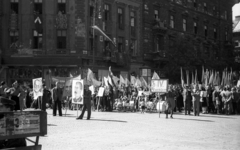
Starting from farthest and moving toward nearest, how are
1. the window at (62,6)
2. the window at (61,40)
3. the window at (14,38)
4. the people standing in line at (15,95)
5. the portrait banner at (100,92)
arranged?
the window at (62,6) < the window at (61,40) < the window at (14,38) < the portrait banner at (100,92) < the people standing in line at (15,95)

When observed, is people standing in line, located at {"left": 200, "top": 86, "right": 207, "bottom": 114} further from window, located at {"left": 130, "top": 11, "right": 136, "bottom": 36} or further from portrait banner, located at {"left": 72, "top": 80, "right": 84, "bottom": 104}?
window, located at {"left": 130, "top": 11, "right": 136, "bottom": 36}

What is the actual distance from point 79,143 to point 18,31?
28328 mm

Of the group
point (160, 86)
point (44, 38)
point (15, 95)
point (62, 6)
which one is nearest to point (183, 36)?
point (62, 6)

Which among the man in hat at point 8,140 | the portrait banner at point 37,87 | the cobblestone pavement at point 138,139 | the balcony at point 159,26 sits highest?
the balcony at point 159,26

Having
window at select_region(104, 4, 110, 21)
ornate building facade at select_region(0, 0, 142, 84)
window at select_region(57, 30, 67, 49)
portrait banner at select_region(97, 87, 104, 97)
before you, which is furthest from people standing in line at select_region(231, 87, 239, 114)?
window at select_region(104, 4, 110, 21)

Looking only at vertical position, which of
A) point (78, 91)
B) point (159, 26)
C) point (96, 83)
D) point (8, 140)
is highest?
point (159, 26)

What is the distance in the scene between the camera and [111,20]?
141 feet

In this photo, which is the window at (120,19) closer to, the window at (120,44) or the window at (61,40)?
the window at (120,44)

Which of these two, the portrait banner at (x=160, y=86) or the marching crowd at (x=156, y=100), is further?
the marching crowd at (x=156, y=100)

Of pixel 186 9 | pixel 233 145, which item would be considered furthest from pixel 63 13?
pixel 233 145

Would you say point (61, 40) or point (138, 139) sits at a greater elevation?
point (61, 40)

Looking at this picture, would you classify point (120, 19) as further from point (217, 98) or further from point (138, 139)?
point (138, 139)

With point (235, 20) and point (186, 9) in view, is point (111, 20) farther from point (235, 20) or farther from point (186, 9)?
point (235, 20)

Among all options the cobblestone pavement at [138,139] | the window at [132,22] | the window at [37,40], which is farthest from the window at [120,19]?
the cobblestone pavement at [138,139]
